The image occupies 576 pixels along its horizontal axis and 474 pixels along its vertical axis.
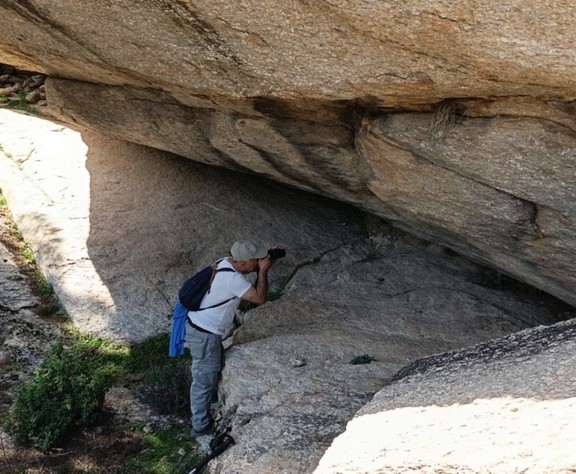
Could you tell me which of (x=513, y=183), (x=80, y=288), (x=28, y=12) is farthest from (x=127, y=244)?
(x=513, y=183)

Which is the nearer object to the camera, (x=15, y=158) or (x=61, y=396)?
(x=61, y=396)

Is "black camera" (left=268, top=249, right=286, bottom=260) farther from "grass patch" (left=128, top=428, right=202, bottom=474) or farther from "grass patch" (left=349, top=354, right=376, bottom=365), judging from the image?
"grass patch" (left=128, top=428, right=202, bottom=474)

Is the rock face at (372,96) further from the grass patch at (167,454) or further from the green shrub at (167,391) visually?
the grass patch at (167,454)

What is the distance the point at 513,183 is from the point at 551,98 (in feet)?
3.33

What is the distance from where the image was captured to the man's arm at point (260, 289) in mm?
8047

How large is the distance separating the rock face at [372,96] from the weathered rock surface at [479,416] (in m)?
1.71

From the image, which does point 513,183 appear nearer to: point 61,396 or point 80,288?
point 61,396

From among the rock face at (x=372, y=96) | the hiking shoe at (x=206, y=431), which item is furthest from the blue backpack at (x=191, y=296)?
the rock face at (x=372, y=96)

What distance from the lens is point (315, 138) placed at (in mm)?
9055

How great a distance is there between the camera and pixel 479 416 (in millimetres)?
5488

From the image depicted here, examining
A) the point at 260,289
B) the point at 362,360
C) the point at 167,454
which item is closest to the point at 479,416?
the point at 362,360

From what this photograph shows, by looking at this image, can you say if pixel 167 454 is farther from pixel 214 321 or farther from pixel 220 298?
pixel 220 298

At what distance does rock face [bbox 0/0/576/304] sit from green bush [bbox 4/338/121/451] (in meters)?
3.10

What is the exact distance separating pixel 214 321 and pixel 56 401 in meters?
1.82
